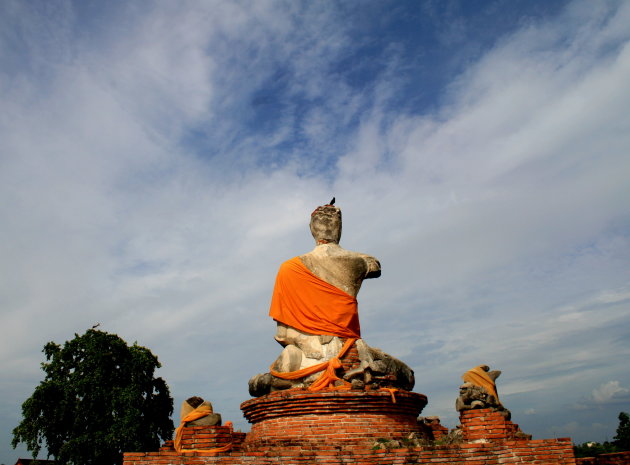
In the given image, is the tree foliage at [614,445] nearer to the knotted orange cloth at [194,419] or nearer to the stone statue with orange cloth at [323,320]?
the stone statue with orange cloth at [323,320]

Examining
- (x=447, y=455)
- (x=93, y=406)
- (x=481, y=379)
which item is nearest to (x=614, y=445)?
(x=481, y=379)

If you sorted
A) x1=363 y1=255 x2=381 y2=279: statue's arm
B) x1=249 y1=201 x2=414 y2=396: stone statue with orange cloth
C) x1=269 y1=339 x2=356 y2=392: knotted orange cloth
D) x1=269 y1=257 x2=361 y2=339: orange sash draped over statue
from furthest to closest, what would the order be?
x1=363 y1=255 x2=381 y2=279: statue's arm
x1=269 y1=257 x2=361 y2=339: orange sash draped over statue
x1=249 y1=201 x2=414 y2=396: stone statue with orange cloth
x1=269 y1=339 x2=356 y2=392: knotted orange cloth

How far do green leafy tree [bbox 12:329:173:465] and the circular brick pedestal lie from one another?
14.1m

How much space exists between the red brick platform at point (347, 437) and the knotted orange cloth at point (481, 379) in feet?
2.62

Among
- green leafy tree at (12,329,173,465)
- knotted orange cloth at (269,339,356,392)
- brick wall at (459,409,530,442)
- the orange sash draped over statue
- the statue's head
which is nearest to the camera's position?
brick wall at (459,409,530,442)

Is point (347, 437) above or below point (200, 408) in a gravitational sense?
below

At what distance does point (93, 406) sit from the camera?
896 inches

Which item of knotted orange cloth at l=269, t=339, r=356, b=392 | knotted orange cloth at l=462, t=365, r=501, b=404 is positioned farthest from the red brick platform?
knotted orange cloth at l=462, t=365, r=501, b=404

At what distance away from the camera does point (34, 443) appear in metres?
22.8

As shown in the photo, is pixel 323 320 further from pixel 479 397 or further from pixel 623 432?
pixel 623 432

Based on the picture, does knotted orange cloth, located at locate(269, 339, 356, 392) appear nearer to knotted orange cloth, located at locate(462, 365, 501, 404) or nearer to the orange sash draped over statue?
the orange sash draped over statue

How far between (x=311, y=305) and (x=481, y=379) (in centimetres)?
390

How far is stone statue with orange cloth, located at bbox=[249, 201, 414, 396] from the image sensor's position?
11109mm

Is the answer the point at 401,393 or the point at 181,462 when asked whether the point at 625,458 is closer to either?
the point at 401,393
